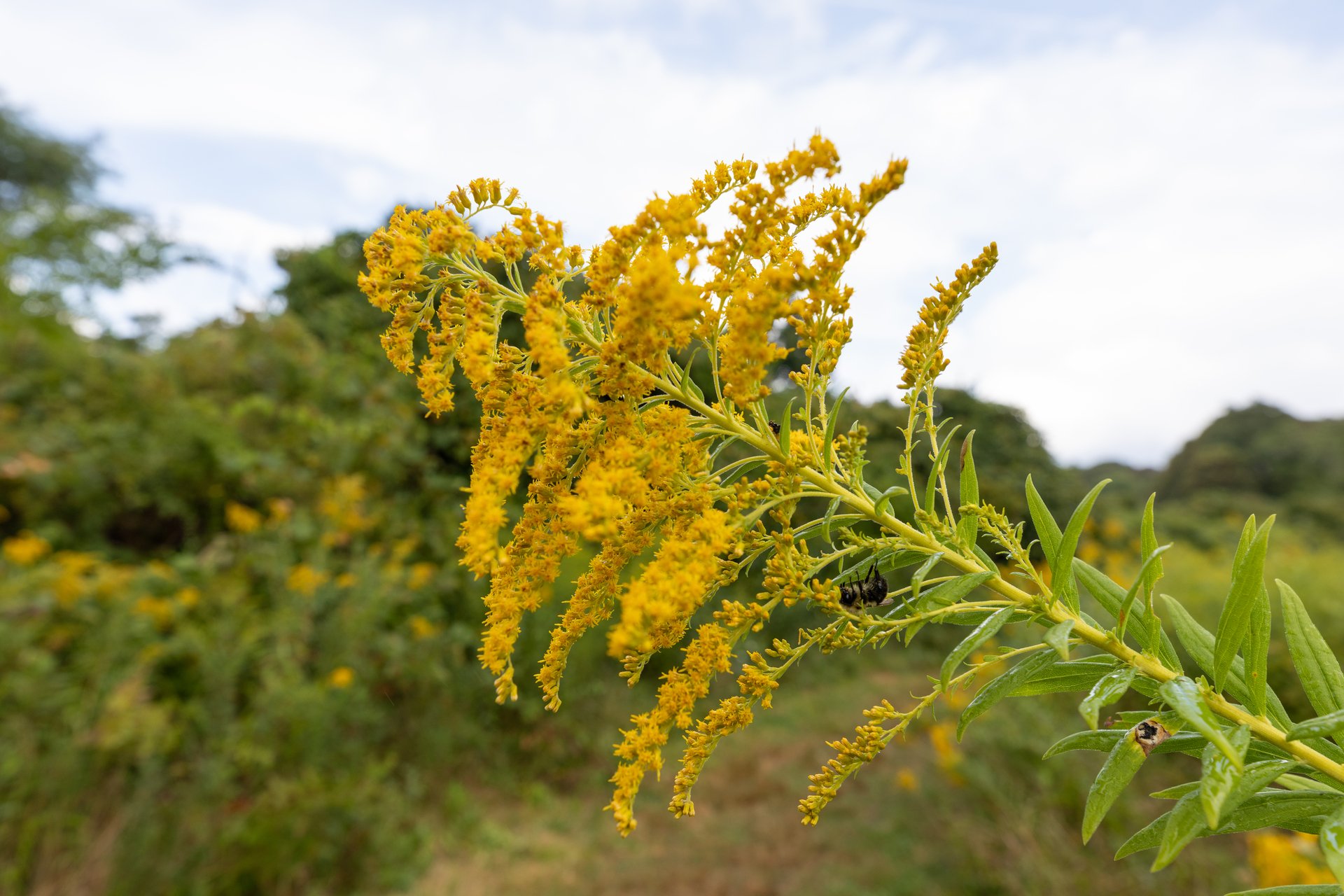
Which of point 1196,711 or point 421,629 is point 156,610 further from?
point 1196,711

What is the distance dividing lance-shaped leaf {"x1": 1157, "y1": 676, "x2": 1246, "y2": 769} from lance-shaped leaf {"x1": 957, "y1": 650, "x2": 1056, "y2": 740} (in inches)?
7.6

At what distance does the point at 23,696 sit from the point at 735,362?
6344 millimetres

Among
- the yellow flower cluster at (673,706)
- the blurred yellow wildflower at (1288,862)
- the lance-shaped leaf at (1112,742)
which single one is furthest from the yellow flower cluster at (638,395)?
the blurred yellow wildflower at (1288,862)

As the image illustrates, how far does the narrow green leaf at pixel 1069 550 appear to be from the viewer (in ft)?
4.57

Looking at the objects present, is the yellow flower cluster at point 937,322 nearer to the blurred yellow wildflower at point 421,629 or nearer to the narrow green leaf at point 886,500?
the narrow green leaf at point 886,500

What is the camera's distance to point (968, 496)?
1.60 metres

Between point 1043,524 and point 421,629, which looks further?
point 421,629

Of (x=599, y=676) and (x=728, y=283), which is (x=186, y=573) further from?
(x=728, y=283)

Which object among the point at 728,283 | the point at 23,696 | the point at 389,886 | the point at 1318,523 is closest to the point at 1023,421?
the point at 728,283

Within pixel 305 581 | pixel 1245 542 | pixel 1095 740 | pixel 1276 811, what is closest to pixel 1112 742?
pixel 1095 740

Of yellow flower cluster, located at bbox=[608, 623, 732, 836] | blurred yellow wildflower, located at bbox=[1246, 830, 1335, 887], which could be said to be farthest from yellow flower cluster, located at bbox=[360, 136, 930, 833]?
blurred yellow wildflower, located at bbox=[1246, 830, 1335, 887]

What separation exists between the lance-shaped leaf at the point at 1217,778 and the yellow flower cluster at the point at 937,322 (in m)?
0.86

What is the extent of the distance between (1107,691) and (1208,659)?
0.43 m

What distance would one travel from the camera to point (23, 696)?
521cm
